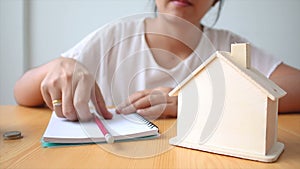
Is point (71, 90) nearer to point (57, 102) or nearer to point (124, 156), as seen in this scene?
point (57, 102)

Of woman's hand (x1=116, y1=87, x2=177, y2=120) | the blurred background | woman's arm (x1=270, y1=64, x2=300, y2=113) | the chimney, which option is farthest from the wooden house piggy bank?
the blurred background

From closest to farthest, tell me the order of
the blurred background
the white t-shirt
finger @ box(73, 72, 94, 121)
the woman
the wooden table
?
the wooden table → finger @ box(73, 72, 94, 121) → the woman → the white t-shirt → the blurred background

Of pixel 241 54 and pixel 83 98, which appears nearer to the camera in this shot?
pixel 241 54

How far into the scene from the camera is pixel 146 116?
22.2 inches

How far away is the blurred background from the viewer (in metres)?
1.37

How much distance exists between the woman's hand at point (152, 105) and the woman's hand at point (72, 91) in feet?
0.20

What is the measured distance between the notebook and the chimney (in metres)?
0.16

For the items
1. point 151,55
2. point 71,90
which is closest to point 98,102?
point 71,90

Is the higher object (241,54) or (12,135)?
(241,54)

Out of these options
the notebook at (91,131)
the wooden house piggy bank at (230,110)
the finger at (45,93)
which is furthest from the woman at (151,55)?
the wooden house piggy bank at (230,110)

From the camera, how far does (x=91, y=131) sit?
0.43m

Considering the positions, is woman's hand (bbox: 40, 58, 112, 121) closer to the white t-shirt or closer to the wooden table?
the wooden table

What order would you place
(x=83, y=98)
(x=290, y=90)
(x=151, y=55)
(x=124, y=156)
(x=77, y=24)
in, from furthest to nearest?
(x=77, y=24) < (x=151, y=55) < (x=290, y=90) < (x=83, y=98) < (x=124, y=156)

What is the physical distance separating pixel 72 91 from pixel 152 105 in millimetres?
170
